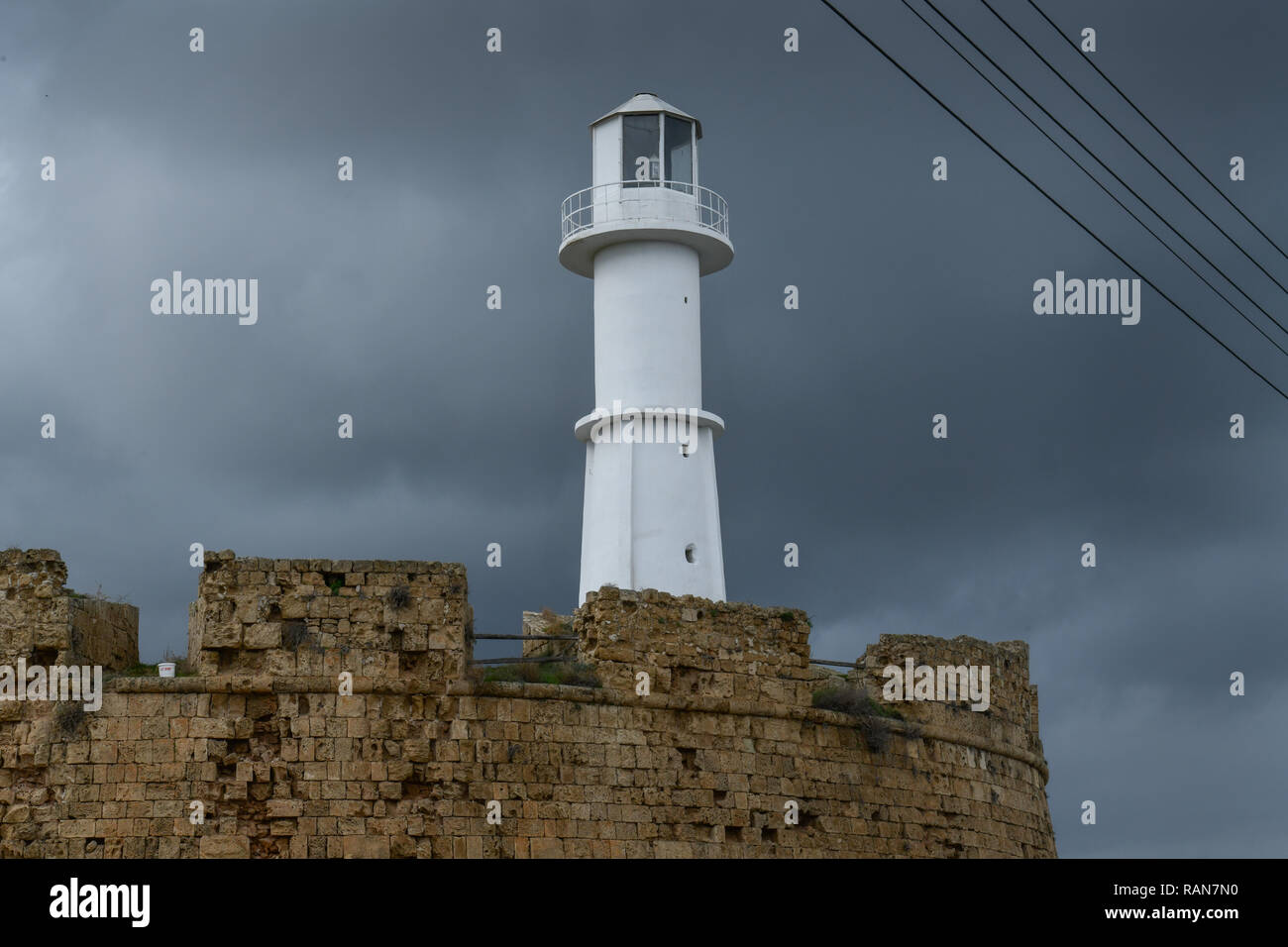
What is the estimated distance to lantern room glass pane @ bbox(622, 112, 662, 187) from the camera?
2709cm

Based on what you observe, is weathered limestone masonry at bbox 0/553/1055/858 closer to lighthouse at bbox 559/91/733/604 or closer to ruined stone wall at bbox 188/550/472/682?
ruined stone wall at bbox 188/550/472/682

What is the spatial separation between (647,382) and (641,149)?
349 centimetres

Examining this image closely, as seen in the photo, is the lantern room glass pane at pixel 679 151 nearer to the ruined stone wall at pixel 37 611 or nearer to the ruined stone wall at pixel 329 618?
the ruined stone wall at pixel 329 618

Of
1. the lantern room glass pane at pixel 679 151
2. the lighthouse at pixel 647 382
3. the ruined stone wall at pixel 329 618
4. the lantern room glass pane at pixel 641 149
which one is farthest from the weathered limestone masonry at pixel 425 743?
the lantern room glass pane at pixel 679 151

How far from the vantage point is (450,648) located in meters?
18.6

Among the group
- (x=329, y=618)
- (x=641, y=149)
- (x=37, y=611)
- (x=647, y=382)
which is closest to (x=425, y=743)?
(x=329, y=618)

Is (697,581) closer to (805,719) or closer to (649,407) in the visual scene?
(649,407)

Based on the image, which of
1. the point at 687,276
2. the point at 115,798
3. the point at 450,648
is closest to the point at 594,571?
the point at 687,276

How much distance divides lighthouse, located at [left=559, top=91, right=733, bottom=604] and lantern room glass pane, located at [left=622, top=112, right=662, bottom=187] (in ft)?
0.07

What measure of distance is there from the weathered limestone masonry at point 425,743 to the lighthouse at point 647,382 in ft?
17.4

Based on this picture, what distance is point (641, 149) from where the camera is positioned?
2733cm

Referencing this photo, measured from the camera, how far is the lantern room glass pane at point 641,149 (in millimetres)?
27094

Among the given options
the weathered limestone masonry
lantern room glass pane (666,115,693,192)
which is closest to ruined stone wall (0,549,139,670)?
the weathered limestone masonry
